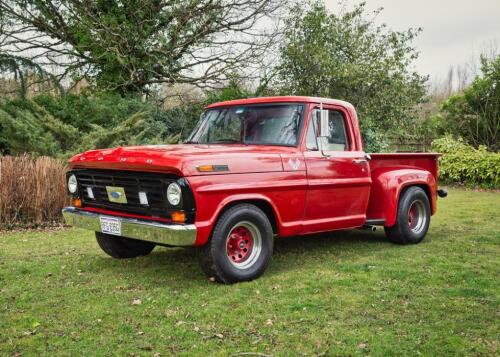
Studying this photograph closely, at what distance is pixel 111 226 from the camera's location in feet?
18.8

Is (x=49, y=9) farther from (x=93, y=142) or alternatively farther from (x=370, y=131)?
(x=370, y=131)

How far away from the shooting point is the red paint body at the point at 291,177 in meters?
5.25

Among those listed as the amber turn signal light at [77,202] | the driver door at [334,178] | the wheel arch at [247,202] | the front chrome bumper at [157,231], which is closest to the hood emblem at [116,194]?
the front chrome bumper at [157,231]

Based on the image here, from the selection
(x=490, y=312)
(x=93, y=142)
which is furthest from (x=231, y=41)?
(x=490, y=312)

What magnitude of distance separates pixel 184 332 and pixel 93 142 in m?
8.29

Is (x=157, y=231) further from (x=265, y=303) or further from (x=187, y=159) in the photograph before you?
(x=265, y=303)

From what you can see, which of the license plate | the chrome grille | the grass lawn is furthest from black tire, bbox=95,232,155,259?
the license plate

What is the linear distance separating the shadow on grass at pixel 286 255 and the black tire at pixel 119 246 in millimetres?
110

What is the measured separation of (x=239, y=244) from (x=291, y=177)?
0.94 meters

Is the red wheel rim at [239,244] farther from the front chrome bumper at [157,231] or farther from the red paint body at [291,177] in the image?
the front chrome bumper at [157,231]

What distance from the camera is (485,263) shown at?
6531 mm

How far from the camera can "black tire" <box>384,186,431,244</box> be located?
25.1ft

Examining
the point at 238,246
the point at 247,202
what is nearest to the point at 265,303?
the point at 238,246

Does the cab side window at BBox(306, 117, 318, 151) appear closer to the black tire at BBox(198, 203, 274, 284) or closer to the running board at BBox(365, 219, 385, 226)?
the black tire at BBox(198, 203, 274, 284)
